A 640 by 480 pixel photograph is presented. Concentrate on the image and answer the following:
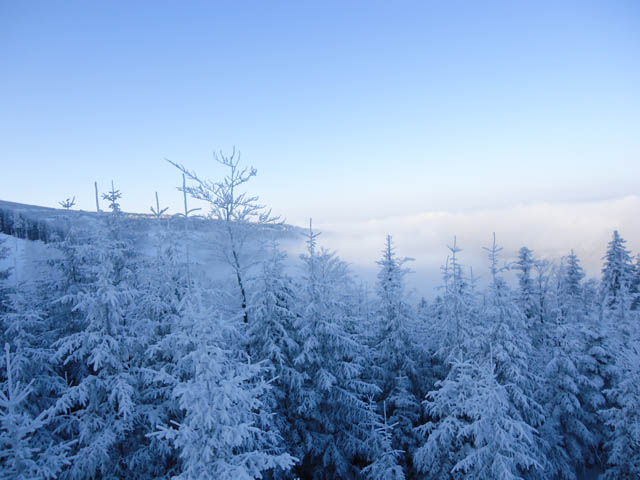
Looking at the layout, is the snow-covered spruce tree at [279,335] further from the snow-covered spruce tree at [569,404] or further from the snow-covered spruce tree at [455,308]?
the snow-covered spruce tree at [569,404]

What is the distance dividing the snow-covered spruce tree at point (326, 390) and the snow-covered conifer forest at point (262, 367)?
0.09m

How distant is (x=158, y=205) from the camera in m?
12.8

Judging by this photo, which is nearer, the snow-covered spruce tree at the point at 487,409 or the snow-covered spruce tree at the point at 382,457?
the snow-covered spruce tree at the point at 487,409

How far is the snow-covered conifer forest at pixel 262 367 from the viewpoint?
8.30m

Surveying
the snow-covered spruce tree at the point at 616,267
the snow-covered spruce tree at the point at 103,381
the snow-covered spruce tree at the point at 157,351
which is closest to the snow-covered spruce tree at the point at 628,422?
the snow-covered spruce tree at the point at 157,351

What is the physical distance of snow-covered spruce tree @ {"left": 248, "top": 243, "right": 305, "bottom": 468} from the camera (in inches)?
502

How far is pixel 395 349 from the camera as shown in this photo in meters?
17.3

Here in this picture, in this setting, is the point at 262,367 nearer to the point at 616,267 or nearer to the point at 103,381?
the point at 103,381

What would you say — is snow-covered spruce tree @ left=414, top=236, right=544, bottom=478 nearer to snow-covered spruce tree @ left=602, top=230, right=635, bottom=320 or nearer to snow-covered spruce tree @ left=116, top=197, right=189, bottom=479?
snow-covered spruce tree @ left=116, top=197, right=189, bottom=479

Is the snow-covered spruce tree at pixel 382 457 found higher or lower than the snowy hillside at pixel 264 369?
lower

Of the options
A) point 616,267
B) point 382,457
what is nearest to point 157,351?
point 382,457

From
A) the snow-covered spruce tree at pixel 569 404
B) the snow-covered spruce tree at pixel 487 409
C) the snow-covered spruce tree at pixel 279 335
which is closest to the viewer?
the snow-covered spruce tree at pixel 487 409

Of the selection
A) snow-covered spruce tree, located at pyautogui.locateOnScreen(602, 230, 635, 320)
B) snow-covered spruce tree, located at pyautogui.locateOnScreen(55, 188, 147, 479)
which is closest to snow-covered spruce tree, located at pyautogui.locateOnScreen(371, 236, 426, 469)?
snow-covered spruce tree, located at pyautogui.locateOnScreen(55, 188, 147, 479)

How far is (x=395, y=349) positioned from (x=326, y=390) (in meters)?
5.06
